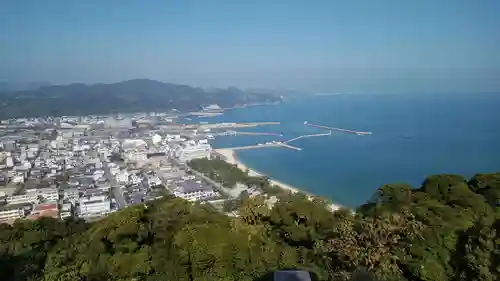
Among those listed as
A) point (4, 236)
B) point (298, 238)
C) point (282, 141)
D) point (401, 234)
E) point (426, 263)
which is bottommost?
point (282, 141)

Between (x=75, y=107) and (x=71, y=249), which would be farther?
(x=75, y=107)

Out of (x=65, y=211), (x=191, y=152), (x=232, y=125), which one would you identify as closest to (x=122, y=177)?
(x=65, y=211)

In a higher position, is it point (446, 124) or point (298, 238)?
point (298, 238)

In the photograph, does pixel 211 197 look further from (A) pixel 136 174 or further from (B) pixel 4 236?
(B) pixel 4 236

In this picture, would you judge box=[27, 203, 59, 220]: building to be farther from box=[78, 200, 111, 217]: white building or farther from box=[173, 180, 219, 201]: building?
box=[173, 180, 219, 201]: building

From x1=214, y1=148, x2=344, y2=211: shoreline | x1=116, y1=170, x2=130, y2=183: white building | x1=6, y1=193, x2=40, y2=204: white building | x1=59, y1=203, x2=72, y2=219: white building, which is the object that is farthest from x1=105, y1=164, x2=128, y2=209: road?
x1=214, y1=148, x2=344, y2=211: shoreline

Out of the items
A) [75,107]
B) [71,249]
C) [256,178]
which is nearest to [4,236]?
[71,249]

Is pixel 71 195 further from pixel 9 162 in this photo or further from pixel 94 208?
pixel 9 162
